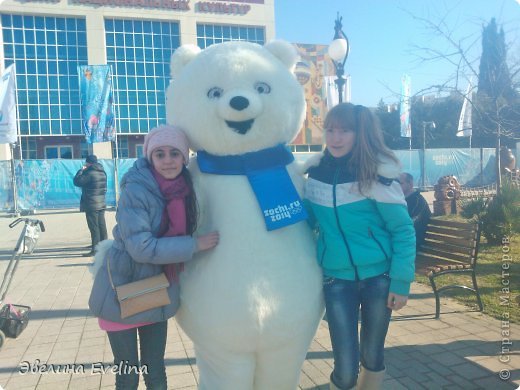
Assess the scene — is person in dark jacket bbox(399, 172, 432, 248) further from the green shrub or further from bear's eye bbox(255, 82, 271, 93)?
bear's eye bbox(255, 82, 271, 93)

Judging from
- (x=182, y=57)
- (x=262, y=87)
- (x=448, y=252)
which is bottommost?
(x=448, y=252)

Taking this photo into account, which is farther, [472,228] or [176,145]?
[472,228]

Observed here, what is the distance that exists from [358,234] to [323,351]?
1949mm

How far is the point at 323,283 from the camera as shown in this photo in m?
2.29

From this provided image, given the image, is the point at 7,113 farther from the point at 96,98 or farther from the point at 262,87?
the point at 262,87

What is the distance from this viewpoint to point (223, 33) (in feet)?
91.4

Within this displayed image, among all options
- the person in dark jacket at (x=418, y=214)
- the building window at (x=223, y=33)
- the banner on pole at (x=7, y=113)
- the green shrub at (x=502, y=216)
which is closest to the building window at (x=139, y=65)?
the building window at (x=223, y=33)

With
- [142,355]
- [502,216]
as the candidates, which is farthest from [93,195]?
[502,216]

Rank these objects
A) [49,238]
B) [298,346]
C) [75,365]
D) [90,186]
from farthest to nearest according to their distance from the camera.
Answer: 1. [49,238]
2. [90,186]
3. [75,365]
4. [298,346]

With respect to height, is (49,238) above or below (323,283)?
below

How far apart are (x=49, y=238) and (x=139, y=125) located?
774 inches

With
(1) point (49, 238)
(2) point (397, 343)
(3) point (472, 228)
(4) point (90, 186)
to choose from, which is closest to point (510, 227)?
(3) point (472, 228)

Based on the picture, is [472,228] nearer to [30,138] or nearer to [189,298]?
[189,298]

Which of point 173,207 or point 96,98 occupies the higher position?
point 96,98
